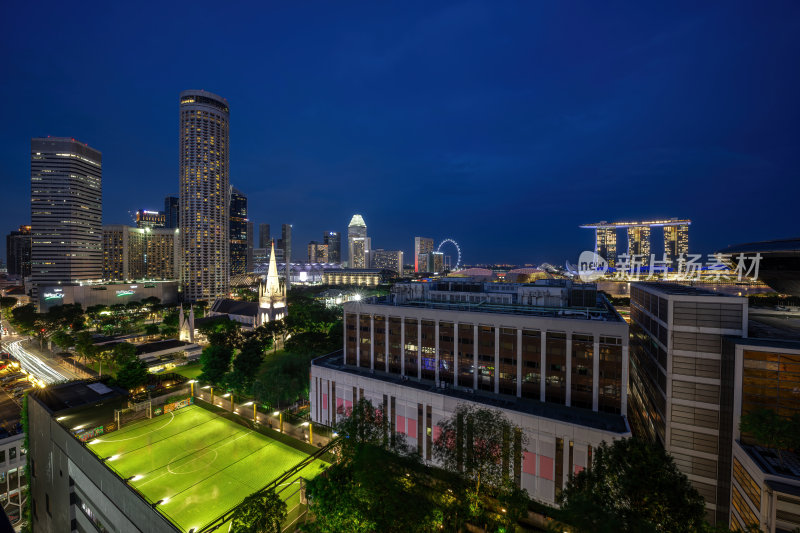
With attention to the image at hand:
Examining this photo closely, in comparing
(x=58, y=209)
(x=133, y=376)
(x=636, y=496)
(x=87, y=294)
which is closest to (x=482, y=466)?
(x=636, y=496)

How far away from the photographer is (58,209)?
144000 millimetres

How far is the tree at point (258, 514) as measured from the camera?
14.9 m

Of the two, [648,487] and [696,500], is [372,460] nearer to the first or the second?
[648,487]

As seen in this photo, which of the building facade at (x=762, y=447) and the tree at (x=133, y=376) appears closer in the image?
the building facade at (x=762, y=447)

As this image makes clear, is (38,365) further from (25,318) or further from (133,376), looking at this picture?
(133,376)

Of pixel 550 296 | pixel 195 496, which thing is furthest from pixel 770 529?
pixel 195 496

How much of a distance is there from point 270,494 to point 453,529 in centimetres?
1277

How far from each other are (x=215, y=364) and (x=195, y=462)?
1429 inches

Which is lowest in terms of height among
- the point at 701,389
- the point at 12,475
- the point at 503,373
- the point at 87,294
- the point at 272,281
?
the point at 12,475

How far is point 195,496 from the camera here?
20297 mm

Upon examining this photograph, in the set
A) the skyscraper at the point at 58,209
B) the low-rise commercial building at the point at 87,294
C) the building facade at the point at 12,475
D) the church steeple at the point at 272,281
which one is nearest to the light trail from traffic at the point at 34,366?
the building facade at the point at 12,475

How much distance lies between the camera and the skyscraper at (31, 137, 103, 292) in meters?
142

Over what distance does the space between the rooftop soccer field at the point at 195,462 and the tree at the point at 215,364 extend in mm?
26196

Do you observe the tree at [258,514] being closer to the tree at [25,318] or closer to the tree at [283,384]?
the tree at [283,384]
